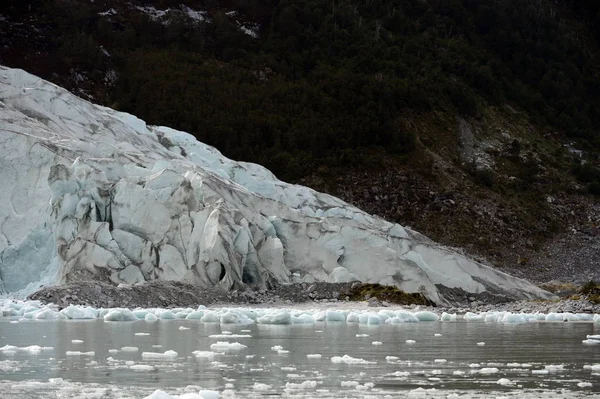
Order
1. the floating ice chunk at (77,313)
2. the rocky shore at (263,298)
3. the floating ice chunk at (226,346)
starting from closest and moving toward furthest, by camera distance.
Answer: the floating ice chunk at (226,346) → the floating ice chunk at (77,313) → the rocky shore at (263,298)

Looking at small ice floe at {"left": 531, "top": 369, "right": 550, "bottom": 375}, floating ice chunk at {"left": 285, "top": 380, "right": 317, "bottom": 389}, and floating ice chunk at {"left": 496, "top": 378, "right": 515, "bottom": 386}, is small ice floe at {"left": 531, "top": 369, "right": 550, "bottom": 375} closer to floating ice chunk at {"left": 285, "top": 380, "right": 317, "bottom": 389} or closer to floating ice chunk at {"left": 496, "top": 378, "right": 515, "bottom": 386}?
floating ice chunk at {"left": 496, "top": 378, "right": 515, "bottom": 386}

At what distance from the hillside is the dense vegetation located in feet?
0.47

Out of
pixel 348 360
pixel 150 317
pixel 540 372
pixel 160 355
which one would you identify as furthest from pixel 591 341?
pixel 150 317

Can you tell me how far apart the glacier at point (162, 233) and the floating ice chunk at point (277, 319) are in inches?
271

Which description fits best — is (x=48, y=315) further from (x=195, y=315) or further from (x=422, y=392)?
(x=422, y=392)

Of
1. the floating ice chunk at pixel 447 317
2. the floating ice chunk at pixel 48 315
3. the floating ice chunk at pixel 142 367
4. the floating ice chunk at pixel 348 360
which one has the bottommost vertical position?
the floating ice chunk at pixel 142 367

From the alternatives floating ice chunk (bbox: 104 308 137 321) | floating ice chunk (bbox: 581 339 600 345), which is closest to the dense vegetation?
floating ice chunk (bbox: 104 308 137 321)

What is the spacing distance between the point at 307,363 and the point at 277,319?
716 centimetres

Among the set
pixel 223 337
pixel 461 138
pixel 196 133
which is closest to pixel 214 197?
pixel 223 337

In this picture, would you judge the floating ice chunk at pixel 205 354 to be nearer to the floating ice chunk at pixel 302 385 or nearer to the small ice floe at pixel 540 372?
the floating ice chunk at pixel 302 385

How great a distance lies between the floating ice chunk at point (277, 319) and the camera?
18.9 meters

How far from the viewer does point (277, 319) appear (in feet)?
62.4

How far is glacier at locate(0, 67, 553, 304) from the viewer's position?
26.3 meters

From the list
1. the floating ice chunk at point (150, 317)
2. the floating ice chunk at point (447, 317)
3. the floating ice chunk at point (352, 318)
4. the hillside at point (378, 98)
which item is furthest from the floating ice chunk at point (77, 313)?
the hillside at point (378, 98)
